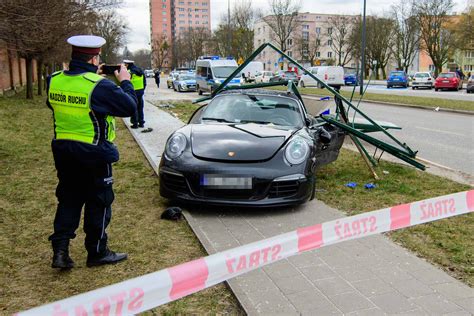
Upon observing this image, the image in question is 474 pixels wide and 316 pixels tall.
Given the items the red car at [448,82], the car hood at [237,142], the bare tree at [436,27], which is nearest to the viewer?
the car hood at [237,142]

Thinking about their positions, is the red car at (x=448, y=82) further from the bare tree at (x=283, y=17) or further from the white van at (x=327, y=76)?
the bare tree at (x=283, y=17)

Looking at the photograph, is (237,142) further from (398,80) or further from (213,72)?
(398,80)

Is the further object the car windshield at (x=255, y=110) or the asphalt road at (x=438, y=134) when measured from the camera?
the asphalt road at (x=438, y=134)

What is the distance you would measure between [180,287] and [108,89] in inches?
74.3

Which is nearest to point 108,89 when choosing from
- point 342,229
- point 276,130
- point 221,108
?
point 342,229

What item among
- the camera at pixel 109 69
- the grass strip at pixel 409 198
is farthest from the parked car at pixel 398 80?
the camera at pixel 109 69

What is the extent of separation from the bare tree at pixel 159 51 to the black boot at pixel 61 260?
120 metres

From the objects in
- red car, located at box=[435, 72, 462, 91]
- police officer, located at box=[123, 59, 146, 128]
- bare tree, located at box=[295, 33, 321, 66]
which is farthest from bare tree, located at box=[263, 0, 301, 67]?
police officer, located at box=[123, 59, 146, 128]

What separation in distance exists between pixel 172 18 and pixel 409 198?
14826 cm

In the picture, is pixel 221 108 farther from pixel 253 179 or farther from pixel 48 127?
pixel 48 127

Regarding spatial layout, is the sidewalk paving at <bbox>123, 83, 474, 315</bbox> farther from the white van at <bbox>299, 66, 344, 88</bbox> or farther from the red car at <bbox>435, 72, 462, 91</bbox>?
the white van at <bbox>299, 66, 344, 88</bbox>

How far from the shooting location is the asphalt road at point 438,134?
916cm

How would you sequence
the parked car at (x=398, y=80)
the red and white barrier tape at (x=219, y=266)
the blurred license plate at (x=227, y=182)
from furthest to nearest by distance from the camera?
1. the parked car at (x=398, y=80)
2. the blurred license plate at (x=227, y=182)
3. the red and white barrier tape at (x=219, y=266)

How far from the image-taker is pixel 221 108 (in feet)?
22.3
